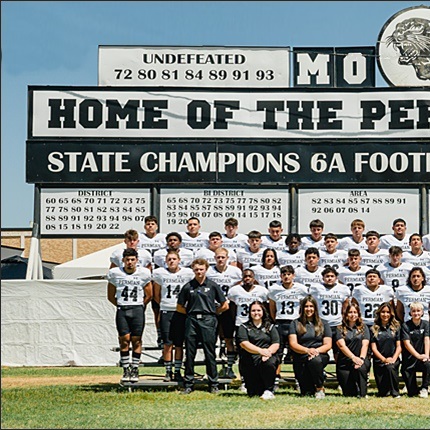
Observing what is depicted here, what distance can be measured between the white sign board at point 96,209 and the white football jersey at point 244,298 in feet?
16.1

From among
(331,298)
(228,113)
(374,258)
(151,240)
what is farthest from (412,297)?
(228,113)

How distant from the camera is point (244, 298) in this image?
11.1m

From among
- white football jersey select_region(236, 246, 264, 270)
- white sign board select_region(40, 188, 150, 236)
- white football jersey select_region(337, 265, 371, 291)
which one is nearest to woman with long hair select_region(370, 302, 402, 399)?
white football jersey select_region(337, 265, 371, 291)

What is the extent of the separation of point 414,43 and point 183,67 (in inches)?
175

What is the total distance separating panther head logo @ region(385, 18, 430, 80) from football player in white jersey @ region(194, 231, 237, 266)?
20.5 ft

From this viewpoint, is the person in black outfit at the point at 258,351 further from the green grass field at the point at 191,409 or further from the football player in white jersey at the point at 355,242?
the football player in white jersey at the point at 355,242

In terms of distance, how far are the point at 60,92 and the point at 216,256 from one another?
19.2 feet

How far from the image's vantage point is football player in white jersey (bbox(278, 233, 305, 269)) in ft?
39.3

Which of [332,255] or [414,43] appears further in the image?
[414,43]

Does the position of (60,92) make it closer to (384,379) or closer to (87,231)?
(87,231)

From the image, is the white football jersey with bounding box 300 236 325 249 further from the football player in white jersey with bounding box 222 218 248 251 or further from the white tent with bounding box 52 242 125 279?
the white tent with bounding box 52 242 125 279

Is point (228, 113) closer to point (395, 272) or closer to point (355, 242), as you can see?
point (355, 242)

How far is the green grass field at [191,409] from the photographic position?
27.8ft

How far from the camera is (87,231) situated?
623 inches
